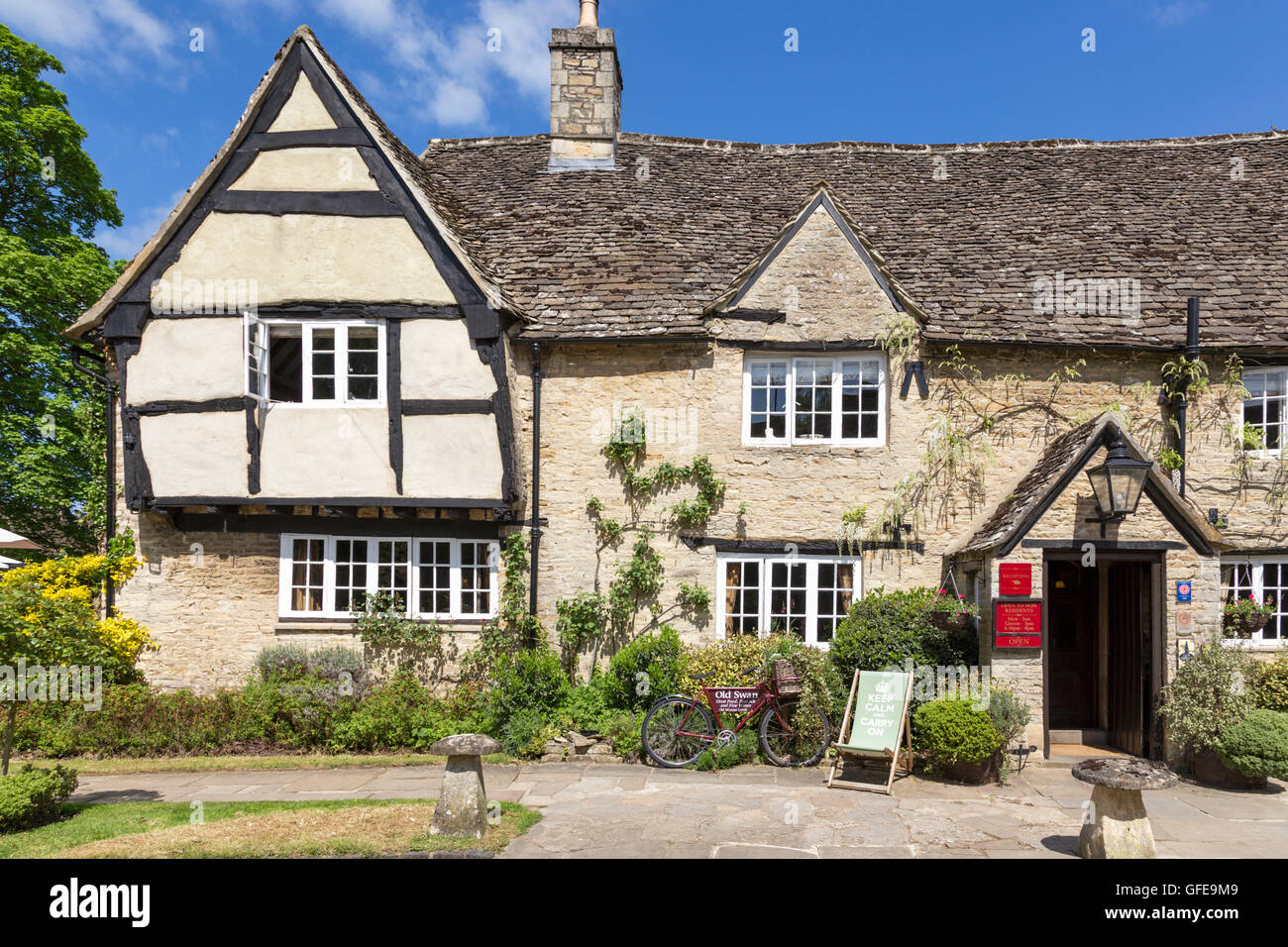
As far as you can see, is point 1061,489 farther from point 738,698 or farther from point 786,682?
point 738,698

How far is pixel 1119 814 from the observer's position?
6.74 metres

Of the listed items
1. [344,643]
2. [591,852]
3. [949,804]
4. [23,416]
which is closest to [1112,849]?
[949,804]

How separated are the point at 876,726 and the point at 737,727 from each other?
70.2 inches

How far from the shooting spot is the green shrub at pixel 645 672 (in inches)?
435

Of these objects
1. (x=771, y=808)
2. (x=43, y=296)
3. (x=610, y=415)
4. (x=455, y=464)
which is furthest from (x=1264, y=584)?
(x=43, y=296)

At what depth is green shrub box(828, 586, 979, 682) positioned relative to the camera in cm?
1052

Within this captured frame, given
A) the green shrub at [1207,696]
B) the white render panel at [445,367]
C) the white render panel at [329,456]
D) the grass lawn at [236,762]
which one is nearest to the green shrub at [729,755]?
the grass lawn at [236,762]

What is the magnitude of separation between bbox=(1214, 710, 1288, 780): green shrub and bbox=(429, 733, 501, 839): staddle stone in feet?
26.9

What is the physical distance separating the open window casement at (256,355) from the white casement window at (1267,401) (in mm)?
14012

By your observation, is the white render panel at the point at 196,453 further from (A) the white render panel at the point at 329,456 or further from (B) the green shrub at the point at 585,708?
(B) the green shrub at the point at 585,708

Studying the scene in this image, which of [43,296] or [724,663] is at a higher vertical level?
[43,296]

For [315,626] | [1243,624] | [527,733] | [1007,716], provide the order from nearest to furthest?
[1007,716], [527,733], [1243,624], [315,626]
